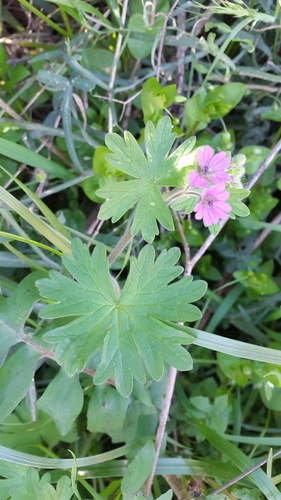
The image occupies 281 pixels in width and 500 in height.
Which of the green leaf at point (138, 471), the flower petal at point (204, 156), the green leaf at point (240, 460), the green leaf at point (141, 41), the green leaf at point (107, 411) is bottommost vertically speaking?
the green leaf at point (240, 460)

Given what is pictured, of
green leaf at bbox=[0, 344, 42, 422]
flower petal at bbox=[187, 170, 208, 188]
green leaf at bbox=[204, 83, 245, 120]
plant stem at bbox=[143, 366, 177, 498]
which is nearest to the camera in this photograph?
flower petal at bbox=[187, 170, 208, 188]

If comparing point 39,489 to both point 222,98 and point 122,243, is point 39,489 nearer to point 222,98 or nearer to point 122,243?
point 122,243

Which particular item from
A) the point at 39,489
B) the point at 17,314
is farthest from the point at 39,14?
the point at 39,489

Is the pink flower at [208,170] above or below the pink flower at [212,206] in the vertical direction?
above

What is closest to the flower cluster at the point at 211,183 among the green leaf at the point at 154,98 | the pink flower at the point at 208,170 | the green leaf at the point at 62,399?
the pink flower at the point at 208,170

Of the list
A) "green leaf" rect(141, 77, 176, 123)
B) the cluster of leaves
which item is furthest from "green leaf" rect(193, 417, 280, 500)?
"green leaf" rect(141, 77, 176, 123)

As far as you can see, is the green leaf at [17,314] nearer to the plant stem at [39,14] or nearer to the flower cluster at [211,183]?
the flower cluster at [211,183]

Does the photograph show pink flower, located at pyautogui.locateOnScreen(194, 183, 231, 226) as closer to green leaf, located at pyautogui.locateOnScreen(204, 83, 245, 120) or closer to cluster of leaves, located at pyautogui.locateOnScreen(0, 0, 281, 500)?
cluster of leaves, located at pyautogui.locateOnScreen(0, 0, 281, 500)

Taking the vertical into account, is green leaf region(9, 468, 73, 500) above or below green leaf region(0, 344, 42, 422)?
below
